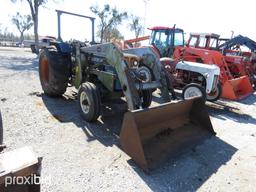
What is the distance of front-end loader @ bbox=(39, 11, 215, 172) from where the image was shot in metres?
3.49

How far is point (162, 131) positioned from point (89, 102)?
154 centimetres

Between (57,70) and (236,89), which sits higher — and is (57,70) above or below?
above

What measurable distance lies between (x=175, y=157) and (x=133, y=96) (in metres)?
1.19

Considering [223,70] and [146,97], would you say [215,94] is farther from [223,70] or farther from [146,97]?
[146,97]

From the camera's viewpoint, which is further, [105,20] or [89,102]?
[105,20]

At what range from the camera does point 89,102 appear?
4676mm

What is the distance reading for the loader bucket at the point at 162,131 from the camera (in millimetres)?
3361

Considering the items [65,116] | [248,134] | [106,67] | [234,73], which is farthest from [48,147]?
[234,73]

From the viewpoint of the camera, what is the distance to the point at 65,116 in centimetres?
521

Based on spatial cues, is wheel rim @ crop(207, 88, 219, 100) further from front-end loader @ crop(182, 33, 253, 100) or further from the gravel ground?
the gravel ground

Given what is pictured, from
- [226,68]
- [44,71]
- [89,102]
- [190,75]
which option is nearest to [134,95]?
[89,102]

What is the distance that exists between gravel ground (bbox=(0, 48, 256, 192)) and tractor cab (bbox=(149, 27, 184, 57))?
5030 mm

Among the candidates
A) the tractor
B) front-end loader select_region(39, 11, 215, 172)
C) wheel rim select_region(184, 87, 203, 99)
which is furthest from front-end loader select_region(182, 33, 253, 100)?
front-end loader select_region(39, 11, 215, 172)

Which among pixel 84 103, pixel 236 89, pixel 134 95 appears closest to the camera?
pixel 134 95
